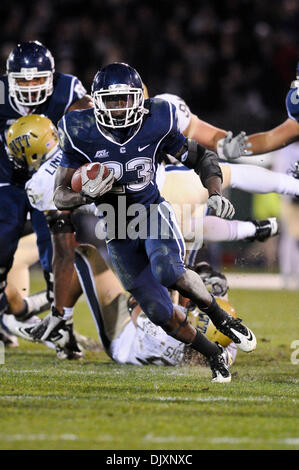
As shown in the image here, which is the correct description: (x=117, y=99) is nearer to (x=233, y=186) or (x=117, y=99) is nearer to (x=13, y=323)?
(x=233, y=186)

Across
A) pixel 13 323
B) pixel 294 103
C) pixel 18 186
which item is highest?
pixel 294 103

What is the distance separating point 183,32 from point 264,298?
4.47 metres

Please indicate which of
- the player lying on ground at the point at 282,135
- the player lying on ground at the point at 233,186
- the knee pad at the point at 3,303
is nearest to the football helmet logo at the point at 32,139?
the player lying on ground at the point at 233,186

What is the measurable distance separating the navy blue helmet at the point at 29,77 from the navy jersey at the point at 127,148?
1.40 meters

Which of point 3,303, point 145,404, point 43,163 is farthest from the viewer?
point 3,303

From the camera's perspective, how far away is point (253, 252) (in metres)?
6.06

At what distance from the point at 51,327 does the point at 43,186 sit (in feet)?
2.89

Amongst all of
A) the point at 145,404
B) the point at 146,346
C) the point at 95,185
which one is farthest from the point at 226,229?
the point at 145,404

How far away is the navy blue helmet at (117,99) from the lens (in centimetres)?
480

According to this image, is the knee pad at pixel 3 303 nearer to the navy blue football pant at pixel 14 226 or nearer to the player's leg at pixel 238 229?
the navy blue football pant at pixel 14 226

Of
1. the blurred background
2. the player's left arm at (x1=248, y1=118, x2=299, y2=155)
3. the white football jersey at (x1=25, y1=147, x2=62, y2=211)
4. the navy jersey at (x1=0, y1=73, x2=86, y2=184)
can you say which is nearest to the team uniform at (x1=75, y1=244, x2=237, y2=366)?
the white football jersey at (x1=25, y1=147, x2=62, y2=211)

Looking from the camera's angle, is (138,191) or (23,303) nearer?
(138,191)

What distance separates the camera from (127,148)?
488cm
